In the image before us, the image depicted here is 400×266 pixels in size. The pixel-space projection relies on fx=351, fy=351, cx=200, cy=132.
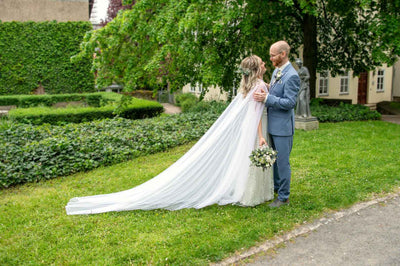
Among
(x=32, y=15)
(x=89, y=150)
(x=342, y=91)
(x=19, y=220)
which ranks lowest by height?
(x=19, y=220)

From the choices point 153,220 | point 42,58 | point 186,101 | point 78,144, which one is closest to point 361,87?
point 186,101

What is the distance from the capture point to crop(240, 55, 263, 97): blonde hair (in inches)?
191

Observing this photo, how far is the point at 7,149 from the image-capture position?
7.57m

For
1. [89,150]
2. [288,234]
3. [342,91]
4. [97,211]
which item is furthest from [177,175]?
[342,91]

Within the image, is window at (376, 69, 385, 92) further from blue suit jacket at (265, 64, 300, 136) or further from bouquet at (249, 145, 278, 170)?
bouquet at (249, 145, 278, 170)

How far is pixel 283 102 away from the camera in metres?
4.61

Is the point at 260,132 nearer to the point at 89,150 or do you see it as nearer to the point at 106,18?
the point at 89,150

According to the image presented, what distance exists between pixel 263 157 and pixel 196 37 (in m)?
8.69

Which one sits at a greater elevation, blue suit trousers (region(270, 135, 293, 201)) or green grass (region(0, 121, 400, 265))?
blue suit trousers (region(270, 135, 293, 201))

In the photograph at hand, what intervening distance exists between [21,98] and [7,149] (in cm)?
1213

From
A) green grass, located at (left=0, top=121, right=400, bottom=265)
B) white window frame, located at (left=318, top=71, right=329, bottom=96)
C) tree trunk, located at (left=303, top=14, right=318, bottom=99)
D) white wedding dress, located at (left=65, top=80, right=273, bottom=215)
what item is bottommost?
green grass, located at (left=0, top=121, right=400, bottom=265)

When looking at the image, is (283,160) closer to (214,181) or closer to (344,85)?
(214,181)

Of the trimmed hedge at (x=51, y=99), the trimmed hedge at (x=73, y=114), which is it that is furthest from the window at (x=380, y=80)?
the trimmed hedge at (x=51, y=99)

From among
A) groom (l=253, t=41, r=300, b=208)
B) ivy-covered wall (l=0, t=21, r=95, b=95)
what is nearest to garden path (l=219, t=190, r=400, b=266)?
groom (l=253, t=41, r=300, b=208)
